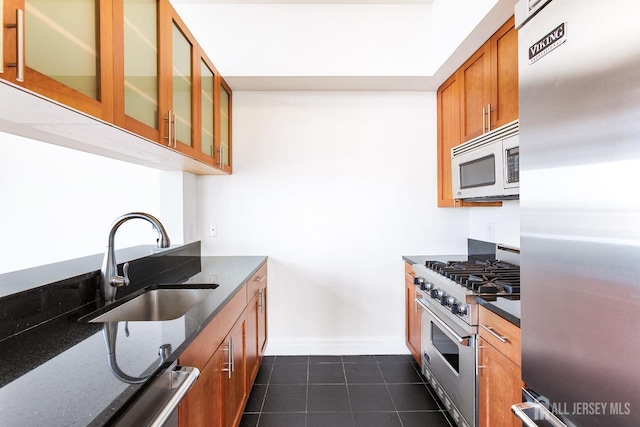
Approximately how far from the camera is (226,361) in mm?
1512

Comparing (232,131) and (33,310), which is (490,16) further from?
(33,310)

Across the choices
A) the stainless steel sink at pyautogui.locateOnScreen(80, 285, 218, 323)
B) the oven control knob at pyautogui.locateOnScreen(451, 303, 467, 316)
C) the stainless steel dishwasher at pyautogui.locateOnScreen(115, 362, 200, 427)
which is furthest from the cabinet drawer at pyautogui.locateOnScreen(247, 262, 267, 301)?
the oven control knob at pyautogui.locateOnScreen(451, 303, 467, 316)

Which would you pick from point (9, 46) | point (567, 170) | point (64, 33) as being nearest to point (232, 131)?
Answer: point (64, 33)

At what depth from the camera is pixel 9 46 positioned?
72 cm

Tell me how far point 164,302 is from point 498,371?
1652 millimetres

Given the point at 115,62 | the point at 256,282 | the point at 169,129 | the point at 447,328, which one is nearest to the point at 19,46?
the point at 115,62

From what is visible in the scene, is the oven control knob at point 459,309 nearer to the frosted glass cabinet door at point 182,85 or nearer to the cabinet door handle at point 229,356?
the cabinet door handle at point 229,356

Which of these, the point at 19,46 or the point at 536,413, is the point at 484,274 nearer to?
the point at 536,413

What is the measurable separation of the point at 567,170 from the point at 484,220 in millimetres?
1936

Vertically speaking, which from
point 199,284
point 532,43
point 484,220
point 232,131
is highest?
point 232,131

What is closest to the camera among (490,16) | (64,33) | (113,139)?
(64,33)

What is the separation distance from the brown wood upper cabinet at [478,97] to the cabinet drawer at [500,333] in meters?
1.06

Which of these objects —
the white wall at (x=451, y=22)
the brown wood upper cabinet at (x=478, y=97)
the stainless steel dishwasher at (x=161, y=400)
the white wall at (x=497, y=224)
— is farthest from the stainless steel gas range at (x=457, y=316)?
the white wall at (x=451, y=22)

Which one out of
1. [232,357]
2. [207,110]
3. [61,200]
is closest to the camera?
[232,357]
